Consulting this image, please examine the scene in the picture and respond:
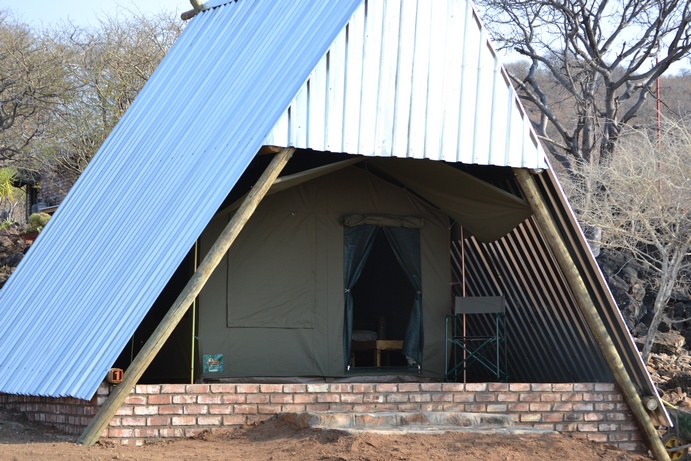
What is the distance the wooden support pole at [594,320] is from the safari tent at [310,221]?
2cm

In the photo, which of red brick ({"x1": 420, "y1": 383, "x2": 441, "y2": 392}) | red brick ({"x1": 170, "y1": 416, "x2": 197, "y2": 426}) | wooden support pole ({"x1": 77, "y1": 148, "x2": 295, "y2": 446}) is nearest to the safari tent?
wooden support pole ({"x1": 77, "y1": 148, "x2": 295, "y2": 446})

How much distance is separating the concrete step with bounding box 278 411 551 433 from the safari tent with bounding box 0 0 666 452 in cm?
121

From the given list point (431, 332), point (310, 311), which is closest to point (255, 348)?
point (310, 311)

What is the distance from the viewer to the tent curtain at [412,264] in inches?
437

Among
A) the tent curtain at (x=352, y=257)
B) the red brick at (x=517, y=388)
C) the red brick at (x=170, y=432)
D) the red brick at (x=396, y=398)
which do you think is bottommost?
the red brick at (x=170, y=432)

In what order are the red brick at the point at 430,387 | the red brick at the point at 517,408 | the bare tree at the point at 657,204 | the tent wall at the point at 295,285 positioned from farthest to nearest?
1. the bare tree at the point at 657,204
2. the tent wall at the point at 295,285
3. the red brick at the point at 517,408
4. the red brick at the point at 430,387

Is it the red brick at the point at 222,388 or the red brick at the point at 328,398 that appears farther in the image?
the red brick at the point at 328,398

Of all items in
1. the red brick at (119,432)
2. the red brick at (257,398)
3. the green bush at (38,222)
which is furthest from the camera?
the green bush at (38,222)

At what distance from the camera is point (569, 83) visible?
23812 millimetres

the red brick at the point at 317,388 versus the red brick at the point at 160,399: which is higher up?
the red brick at the point at 317,388

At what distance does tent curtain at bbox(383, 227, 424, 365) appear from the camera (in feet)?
36.4

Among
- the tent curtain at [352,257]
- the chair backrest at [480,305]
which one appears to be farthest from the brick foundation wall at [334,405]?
the tent curtain at [352,257]

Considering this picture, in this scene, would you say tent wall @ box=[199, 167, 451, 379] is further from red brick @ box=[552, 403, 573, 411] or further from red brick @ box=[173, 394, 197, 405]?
red brick @ box=[552, 403, 573, 411]

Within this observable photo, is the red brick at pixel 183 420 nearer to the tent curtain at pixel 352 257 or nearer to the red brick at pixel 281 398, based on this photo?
the red brick at pixel 281 398
